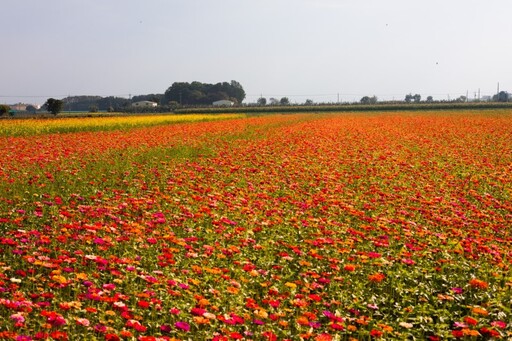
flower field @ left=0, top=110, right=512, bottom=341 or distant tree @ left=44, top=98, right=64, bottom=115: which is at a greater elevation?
distant tree @ left=44, top=98, right=64, bottom=115

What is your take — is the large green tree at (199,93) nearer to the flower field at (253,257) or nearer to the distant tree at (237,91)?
the distant tree at (237,91)

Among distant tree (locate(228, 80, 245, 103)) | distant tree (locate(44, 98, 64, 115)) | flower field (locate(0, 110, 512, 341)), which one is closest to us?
flower field (locate(0, 110, 512, 341))

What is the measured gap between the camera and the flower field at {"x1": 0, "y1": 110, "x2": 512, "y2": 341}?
147 inches

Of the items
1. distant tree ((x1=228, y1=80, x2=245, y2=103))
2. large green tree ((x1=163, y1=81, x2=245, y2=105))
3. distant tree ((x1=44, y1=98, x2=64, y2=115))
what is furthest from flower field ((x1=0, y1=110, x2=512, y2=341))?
distant tree ((x1=228, y1=80, x2=245, y2=103))

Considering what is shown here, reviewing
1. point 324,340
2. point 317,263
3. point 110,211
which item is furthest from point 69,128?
point 324,340

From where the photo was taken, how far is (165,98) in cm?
13862

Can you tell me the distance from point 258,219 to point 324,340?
3348mm

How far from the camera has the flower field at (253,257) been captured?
147 inches

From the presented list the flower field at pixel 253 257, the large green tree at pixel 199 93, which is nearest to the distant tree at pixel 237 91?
the large green tree at pixel 199 93

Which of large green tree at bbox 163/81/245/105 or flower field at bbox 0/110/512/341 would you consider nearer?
flower field at bbox 0/110/512/341

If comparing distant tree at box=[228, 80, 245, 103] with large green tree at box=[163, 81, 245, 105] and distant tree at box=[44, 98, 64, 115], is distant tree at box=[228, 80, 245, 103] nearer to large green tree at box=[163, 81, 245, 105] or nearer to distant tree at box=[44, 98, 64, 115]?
large green tree at box=[163, 81, 245, 105]

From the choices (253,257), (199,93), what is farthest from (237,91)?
(253,257)

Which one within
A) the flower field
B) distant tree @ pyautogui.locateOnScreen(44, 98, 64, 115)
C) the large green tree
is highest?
the large green tree

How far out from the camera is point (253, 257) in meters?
5.14
